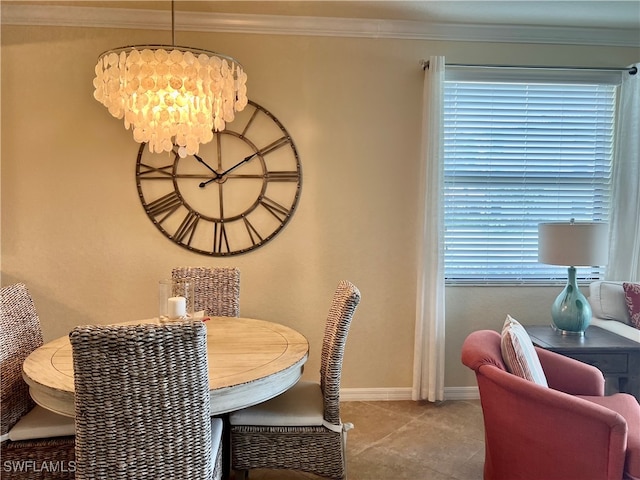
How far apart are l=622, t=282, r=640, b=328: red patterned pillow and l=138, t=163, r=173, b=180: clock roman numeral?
2981mm

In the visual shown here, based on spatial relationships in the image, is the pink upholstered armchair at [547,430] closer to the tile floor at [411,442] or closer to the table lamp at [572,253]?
the tile floor at [411,442]

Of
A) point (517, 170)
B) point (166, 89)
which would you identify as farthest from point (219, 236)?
point (517, 170)

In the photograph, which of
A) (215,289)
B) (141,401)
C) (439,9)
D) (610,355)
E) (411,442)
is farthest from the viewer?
(439,9)

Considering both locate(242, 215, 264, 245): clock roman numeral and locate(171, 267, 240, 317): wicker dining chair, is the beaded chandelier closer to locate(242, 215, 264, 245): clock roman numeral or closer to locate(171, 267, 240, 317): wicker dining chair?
locate(171, 267, 240, 317): wicker dining chair

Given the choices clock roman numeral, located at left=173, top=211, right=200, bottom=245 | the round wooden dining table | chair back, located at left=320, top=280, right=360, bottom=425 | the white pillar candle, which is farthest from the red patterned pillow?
clock roman numeral, located at left=173, top=211, right=200, bottom=245

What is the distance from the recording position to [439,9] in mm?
2980

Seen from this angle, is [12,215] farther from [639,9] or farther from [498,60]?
[639,9]

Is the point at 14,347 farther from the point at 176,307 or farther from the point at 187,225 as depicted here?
the point at 187,225

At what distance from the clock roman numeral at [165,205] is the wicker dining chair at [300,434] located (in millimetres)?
1557

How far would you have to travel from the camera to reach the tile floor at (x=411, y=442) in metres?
2.44

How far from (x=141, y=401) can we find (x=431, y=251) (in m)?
2.22

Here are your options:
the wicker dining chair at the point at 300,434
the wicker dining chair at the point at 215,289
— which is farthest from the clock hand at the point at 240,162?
the wicker dining chair at the point at 300,434

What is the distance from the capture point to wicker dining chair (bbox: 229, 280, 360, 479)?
6.82 ft

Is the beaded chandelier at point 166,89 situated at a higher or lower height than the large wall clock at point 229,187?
higher
